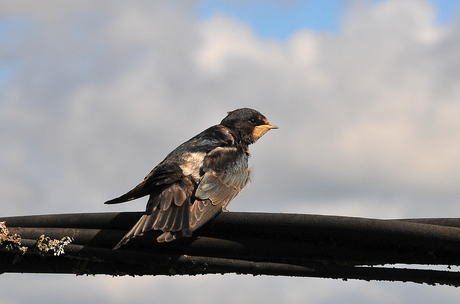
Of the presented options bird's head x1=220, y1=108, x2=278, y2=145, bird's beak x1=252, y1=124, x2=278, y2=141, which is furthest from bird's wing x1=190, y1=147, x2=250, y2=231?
bird's beak x1=252, y1=124, x2=278, y2=141

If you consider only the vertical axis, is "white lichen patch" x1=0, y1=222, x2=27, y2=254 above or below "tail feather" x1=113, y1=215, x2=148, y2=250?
below

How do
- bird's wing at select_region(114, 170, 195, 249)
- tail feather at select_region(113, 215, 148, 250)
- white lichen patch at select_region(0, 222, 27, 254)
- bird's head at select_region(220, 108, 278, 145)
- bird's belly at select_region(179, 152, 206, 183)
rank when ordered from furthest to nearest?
bird's head at select_region(220, 108, 278, 145), bird's belly at select_region(179, 152, 206, 183), bird's wing at select_region(114, 170, 195, 249), white lichen patch at select_region(0, 222, 27, 254), tail feather at select_region(113, 215, 148, 250)

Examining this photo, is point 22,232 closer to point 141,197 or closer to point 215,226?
point 215,226

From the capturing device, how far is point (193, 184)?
210 inches

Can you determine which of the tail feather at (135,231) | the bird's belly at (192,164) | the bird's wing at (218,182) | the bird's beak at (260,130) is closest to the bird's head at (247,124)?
the bird's beak at (260,130)

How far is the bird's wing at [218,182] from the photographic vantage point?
4.62 meters

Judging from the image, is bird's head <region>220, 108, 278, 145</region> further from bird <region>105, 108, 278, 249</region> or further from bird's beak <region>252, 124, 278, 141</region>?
bird <region>105, 108, 278, 249</region>

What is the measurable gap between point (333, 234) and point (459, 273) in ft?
1.78

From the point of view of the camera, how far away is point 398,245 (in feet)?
9.89

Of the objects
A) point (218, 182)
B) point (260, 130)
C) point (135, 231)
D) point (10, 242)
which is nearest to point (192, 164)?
point (218, 182)

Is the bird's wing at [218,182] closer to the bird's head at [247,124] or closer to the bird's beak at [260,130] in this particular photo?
the bird's head at [247,124]

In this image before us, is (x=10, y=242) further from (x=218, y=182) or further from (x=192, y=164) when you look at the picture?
(x=192, y=164)

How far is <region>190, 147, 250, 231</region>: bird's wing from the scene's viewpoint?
462cm

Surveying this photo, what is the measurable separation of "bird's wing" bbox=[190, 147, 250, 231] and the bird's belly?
47mm
